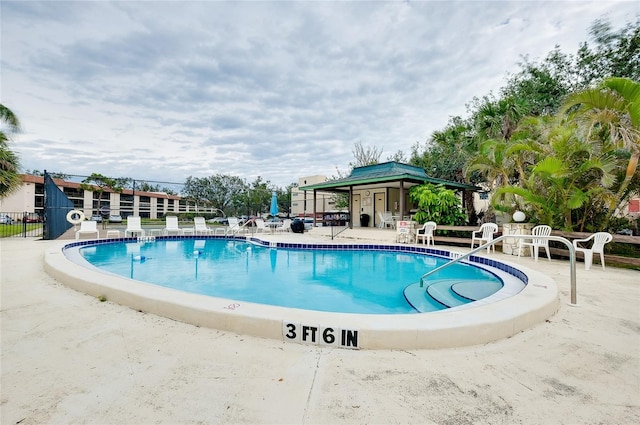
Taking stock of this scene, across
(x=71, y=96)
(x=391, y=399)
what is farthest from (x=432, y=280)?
(x=71, y=96)

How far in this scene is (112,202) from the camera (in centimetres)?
2059

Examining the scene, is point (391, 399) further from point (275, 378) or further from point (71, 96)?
point (71, 96)

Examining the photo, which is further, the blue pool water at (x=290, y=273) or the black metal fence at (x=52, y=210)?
the black metal fence at (x=52, y=210)

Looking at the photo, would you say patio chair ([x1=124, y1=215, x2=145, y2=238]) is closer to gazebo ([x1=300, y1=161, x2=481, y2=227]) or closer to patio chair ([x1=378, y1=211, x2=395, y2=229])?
gazebo ([x1=300, y1=161, x2=481, y2=227])

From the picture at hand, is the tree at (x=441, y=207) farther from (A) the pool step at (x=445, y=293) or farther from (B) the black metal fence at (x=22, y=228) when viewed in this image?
(B) the black metal fence at (x=22, y=228)

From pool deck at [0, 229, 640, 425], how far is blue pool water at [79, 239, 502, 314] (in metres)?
A: 2.36

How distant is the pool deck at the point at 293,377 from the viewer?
1619 mm

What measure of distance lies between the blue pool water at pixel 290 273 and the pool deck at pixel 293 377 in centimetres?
236

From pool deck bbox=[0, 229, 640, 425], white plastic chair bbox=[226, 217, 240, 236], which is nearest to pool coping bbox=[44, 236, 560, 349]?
pool deck bbox=[0, 229, 640, 425]

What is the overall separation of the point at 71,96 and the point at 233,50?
681cm

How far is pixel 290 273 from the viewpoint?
24.4 feet

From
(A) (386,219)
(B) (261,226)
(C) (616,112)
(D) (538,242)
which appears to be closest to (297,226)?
(B) (261,226)

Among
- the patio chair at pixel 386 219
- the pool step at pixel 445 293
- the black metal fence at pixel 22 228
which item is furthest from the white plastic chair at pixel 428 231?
the black metal fence at pixel 22 228

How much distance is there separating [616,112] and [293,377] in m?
Answer: 8.53
